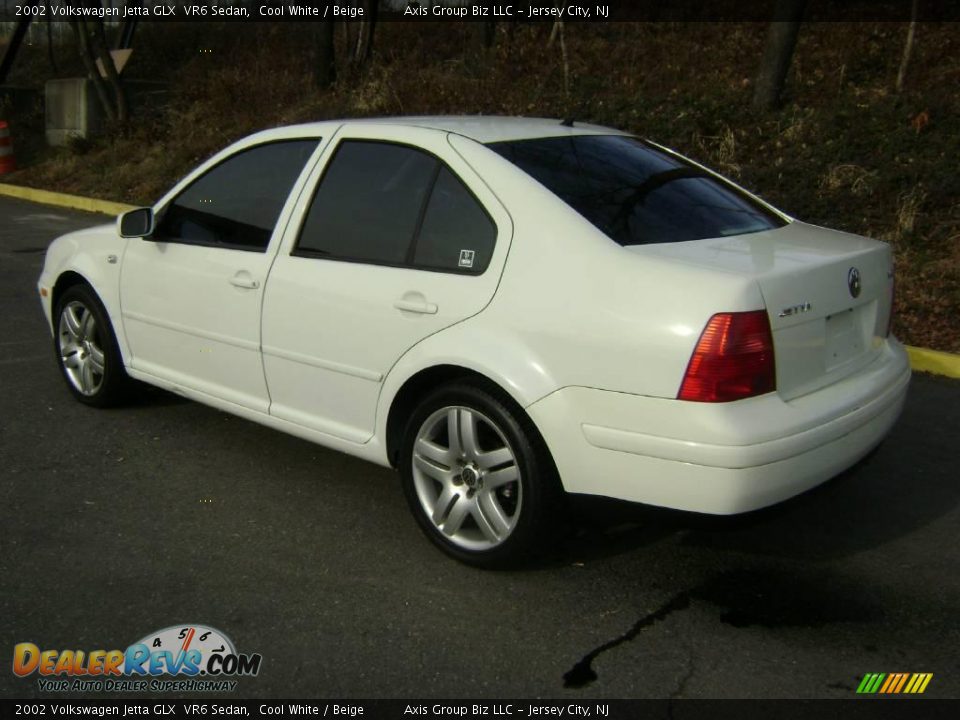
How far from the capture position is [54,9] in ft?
83.4

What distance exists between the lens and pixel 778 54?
37.9ft

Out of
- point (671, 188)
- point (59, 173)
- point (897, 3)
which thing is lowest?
point (59, 173)

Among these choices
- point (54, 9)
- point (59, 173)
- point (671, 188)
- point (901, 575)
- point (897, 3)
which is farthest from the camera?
point (54, 9)

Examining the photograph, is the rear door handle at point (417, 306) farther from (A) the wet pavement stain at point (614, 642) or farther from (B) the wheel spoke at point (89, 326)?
(B) the wheel spoke at point (89, 326)

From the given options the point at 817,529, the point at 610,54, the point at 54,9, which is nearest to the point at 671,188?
the point at 817,529

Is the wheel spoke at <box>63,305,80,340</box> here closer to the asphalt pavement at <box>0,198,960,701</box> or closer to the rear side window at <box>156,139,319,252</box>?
the asphalt pavement at <box>0,198,960,701</box>

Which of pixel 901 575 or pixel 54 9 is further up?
pixel 54 9

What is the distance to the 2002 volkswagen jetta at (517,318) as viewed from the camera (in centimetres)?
326

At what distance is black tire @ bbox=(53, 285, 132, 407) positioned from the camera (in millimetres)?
5406

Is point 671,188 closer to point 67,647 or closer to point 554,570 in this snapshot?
point 554,570

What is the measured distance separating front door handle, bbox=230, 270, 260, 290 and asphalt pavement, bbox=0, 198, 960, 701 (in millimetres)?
909

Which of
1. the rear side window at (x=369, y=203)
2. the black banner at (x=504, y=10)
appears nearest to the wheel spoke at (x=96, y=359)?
the rear side window at (x=369, y=203)

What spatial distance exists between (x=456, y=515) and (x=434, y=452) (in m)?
0.25

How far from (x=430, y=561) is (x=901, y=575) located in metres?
1.76
